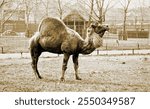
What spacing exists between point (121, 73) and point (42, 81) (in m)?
3.64

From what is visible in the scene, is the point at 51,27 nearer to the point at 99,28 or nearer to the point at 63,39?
the point at 63,39

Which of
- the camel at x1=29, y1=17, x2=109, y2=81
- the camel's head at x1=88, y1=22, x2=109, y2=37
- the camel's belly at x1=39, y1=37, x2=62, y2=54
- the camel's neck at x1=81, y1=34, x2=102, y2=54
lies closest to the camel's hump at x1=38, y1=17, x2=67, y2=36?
the camel at x1=29, y1=17, x2=109, y2=81

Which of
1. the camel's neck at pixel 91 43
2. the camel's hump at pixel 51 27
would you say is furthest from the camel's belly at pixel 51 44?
the camel's neck at pixel 91 43

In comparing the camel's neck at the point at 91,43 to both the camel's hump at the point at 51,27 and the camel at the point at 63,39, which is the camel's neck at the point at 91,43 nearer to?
the camel at the point at 63,39

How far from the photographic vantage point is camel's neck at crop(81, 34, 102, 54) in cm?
904

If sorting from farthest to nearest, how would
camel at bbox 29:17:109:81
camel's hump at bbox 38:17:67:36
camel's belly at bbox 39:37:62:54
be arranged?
camel's hump at bbox 38:17:67:36 < camel's belly at bbox 39:37:62:54 < camel at bbox 29:17:109:81

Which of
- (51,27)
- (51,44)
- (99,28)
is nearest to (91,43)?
(99,28)

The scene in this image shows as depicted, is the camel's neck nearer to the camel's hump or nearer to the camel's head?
the camel's head

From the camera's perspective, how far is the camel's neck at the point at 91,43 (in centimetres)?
904

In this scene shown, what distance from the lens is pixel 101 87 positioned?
922 cm

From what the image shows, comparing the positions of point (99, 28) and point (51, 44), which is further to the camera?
point (51, 44)

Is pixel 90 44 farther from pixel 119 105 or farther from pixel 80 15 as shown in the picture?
pixel 80 15

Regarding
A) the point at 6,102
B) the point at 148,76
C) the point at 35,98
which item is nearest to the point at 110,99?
the point at 35,98

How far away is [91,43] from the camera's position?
30.2ft
